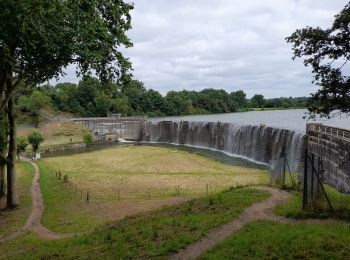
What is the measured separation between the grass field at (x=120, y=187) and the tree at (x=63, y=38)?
7856mm

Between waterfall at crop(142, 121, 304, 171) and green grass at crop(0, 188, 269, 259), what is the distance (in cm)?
2859

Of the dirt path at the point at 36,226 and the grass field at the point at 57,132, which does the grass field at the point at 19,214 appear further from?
the grass field at the point at 57,132

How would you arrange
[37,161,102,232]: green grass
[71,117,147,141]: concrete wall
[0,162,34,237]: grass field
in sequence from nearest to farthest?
[37,161,102,232]: green grass < [0,162,34,237]: grass field < [71,117,147,141]: concrete wall

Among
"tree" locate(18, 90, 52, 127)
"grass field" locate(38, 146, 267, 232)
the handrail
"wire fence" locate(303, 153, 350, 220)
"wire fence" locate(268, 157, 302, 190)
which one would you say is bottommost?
"grass field" locate(38, 146, 267, 232)

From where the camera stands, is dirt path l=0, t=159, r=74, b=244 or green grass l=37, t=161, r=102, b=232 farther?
green grass l=37, t=161, r=102, b=232

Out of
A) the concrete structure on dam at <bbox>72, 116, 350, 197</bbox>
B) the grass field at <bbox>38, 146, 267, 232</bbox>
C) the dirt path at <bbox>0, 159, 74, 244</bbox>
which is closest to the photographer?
the dirt path at <bbox>0, 159, 74, 244</bbox>

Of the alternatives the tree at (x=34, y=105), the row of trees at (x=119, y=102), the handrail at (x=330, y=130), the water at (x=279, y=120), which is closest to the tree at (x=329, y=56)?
the handrail at (x=330, y=130)

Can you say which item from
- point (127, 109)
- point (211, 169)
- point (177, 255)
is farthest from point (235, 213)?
point (127, 109)

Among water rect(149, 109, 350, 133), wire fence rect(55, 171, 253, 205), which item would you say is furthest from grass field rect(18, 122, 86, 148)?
wire fence rect(55, 171, 253, 205)

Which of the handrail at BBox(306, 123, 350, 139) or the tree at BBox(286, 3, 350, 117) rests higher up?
the tree at BBox(286, 3, 350, 117)

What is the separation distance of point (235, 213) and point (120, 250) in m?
5.65

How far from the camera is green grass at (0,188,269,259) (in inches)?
481

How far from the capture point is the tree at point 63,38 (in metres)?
16.0

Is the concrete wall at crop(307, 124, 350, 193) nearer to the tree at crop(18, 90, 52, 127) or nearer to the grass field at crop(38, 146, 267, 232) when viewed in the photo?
the grass field at crop(38, 146, 267, 232)
